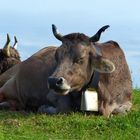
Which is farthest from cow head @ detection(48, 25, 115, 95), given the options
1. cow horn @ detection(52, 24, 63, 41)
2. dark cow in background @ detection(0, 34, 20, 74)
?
dark cow in background @ detection(0, 34, 20, 74)

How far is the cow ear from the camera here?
11570 mm

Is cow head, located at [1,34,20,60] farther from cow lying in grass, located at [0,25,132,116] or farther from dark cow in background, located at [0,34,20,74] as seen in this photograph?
cow lying in grass, located at [0,25,132,116]

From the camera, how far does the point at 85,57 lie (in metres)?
11.5

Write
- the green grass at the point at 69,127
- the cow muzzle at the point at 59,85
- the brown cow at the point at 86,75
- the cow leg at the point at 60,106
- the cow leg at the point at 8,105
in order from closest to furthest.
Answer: the green grass at the point at 69,127 → the cow muzzle at the point at 59,85 → the brown cow at the point at 86,75 → the cow leg at the point at 60,106 → the cow leg at the point at 8,105

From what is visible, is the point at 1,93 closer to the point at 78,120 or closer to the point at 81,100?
the point at 81,100

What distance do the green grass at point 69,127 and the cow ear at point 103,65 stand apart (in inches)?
33.6

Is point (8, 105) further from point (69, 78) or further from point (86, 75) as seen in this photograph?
point (69, 78)

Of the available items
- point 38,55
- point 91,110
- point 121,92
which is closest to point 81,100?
point 91,110

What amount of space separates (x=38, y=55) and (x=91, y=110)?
8.18 feet

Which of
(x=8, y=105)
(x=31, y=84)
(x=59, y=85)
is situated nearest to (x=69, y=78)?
(x=59, y=85)

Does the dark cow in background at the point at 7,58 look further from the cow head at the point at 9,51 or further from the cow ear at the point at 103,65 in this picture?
the cow ear at the point at 103,65

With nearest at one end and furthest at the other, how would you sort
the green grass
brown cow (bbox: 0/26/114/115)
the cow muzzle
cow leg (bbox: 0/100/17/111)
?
the green grass → the cow muzzle → brown cow (bbox: 0/26/114/115) → cow leg (bbox: 0/100/17/111)

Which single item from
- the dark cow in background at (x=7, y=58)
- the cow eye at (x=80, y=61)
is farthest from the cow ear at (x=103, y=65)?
the dark cow in background at (x=7, y=58)

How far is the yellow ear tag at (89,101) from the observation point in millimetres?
11438
